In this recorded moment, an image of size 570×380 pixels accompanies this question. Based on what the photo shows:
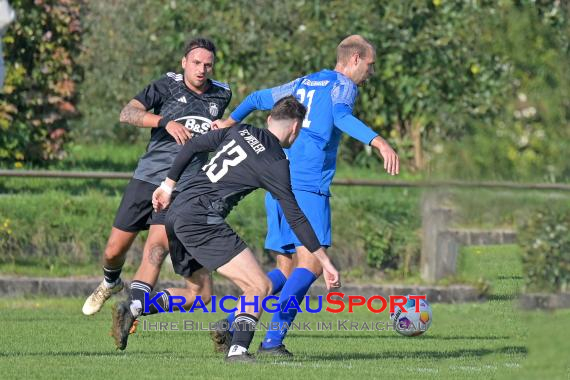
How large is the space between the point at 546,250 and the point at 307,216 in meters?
3.51

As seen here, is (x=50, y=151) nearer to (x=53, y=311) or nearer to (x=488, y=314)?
(x=53, y=311)

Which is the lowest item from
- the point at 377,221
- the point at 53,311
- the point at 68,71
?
the point at 53,311

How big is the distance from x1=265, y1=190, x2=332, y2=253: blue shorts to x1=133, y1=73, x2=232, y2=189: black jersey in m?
0.72

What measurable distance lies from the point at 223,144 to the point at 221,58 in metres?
13.2

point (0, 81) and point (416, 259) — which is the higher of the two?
point (0, 81)

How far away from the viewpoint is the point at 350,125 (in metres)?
8.37

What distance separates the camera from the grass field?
5.63 meters

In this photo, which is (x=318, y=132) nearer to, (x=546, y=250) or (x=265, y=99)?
(x=265, y=99)

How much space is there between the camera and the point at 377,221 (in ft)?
50.1

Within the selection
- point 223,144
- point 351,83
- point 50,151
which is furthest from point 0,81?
point 50,151

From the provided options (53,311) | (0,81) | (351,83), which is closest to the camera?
(0,81)

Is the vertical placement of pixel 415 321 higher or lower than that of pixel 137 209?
lower

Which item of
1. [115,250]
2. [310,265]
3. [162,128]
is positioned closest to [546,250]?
[310,265]

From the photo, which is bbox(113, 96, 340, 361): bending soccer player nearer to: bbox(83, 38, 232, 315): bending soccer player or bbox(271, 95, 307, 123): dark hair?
bbox(271, 95, 307, 123): dark hair
